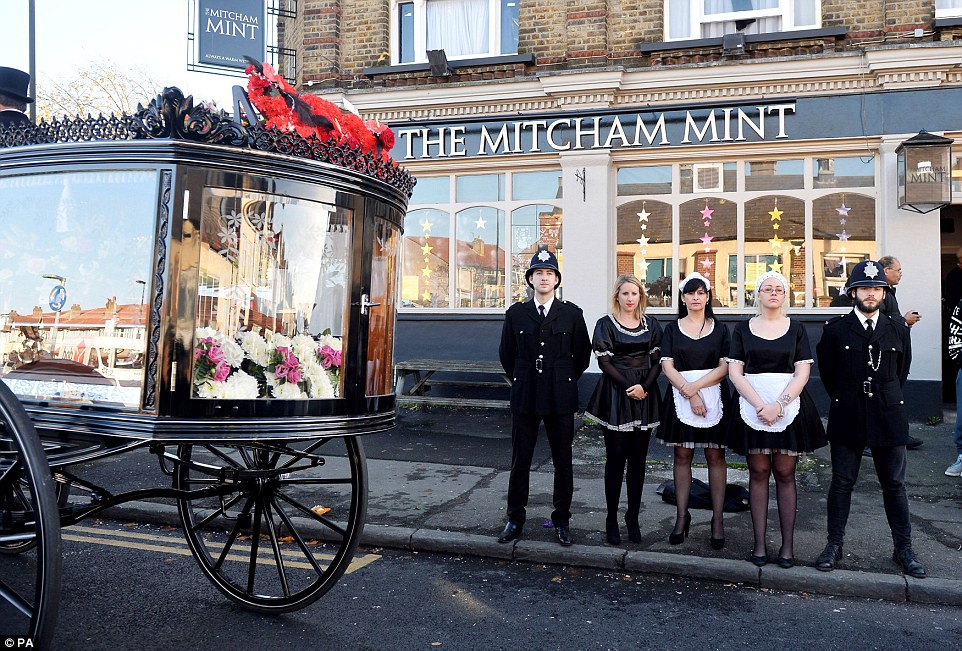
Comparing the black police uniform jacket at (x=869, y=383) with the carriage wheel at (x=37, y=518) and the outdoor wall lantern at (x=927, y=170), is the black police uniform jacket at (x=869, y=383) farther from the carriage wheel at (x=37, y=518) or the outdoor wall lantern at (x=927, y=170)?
the outdoor wall lantern at (x=927, y=170)

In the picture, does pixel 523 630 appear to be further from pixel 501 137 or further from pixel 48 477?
pixel 501 137

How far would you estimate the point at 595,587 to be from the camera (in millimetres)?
4984

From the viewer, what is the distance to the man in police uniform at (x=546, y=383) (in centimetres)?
566

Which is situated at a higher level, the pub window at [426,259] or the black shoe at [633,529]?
the pub window at [426,259]

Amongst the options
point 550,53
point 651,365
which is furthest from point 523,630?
point 550,53

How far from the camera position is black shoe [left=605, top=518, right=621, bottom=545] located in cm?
557

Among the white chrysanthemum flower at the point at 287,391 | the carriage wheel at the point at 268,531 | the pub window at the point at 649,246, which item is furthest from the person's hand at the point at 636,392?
the pub window at the point at 649,246

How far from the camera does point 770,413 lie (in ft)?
16.7

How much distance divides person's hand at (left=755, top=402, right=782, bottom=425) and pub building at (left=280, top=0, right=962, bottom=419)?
244 inches

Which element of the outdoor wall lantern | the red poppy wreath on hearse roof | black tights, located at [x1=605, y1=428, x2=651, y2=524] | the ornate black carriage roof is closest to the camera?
the ornate black carriage roof

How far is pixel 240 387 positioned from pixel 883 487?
4164mm

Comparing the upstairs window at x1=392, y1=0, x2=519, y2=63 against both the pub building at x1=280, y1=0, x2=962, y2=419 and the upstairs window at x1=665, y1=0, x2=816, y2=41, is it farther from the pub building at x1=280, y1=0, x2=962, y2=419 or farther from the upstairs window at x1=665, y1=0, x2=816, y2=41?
the upstairs window at x1=665, y1=0, x2=816, y2=41

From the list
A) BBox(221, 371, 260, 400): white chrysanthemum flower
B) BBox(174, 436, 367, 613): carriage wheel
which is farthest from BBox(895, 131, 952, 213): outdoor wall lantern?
BBox(221, 371, 260, 400): white chrysanthemum flower

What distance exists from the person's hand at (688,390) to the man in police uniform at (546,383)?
Answer: 2.41ft
